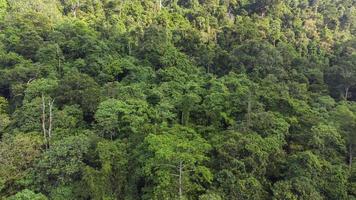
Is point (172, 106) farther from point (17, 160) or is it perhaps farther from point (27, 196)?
point (27, 196)

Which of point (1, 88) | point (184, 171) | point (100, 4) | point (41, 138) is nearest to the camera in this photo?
point (184, 171)

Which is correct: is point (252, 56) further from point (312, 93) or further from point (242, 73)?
point (312, 93)

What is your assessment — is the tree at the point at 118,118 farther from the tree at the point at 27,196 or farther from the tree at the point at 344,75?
the tree at the point at 344,75

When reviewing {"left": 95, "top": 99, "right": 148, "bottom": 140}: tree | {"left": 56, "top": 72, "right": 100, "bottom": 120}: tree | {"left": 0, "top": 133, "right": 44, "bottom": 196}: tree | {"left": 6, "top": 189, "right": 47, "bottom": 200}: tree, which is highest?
{"left": 56, "top": 72, "right": 100, "bottom": 120}: tree

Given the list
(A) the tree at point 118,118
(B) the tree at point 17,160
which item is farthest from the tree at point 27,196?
(A) the tree at point 118,118

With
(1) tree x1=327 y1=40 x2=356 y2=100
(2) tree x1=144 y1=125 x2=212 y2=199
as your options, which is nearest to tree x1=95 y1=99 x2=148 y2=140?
(2) tree x1=144 y1=125 x2=212 y2=199

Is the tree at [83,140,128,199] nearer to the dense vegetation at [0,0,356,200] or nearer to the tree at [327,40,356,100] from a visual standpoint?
the dense vegetation at [0,0,356,200]

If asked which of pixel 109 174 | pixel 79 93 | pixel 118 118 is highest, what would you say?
pixel 79 93

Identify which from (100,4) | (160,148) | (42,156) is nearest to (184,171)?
(160,148)

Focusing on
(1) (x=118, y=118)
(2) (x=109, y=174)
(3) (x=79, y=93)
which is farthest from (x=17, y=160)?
(3) (x=79, y=93)
